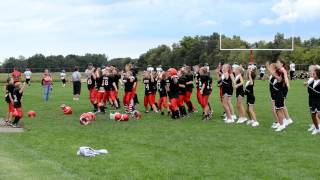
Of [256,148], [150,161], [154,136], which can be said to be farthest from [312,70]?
[150,161]

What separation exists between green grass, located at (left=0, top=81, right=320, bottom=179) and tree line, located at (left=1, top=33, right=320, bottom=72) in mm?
24865

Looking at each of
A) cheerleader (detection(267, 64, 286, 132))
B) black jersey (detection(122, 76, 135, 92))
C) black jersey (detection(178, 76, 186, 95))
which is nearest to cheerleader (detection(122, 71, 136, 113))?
black jersey (detection(122, 76, 135, 92))

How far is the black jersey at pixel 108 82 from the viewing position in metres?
21.6

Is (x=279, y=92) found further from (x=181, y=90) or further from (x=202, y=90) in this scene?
(x=181, y=90)

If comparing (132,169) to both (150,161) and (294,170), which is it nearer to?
(150,161)

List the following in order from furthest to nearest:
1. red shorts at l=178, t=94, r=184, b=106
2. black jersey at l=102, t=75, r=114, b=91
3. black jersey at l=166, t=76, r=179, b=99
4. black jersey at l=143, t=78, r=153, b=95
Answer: black jersey at l=102, t=75, r=114, b=91 → black jersey at l=143, t=78, r=153, b=95 → red shorts at l=178, t=94, r=184, b=106 → black jersey at l=166, t=76, r=179, b=99

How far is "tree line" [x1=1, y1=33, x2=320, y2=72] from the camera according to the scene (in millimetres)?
46119

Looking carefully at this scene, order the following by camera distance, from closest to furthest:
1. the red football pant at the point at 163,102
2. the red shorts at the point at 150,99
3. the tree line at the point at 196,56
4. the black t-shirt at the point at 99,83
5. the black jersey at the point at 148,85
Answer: the red football pant at the point at 163,102 → the black jersey at the point at 148,85 → the red shorts at the point at 150,99 → the black t-shirt at the point at 99,83 → the tree line at the point at 196,56

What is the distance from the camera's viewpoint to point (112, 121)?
60.0 feet

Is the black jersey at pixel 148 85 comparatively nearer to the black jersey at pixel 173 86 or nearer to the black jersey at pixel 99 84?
the black jersey at pixel 99 84

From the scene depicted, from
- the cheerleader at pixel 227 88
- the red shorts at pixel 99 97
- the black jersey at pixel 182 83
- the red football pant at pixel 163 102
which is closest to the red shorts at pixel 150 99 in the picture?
the red football pant at pixel 163 102

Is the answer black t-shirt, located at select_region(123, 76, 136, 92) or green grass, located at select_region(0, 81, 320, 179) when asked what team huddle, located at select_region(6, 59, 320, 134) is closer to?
black t-shirt, located at select_region(123, 76, 136, 92)

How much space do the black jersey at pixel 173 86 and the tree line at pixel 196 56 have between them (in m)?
22.0

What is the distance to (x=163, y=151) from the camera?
11766 millimetres
